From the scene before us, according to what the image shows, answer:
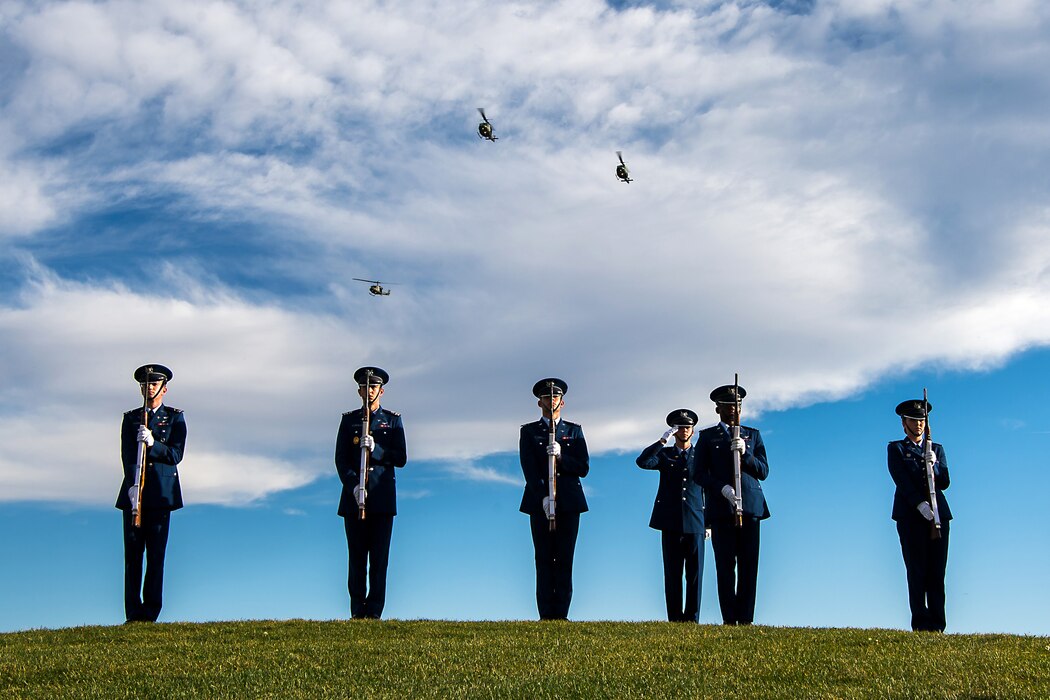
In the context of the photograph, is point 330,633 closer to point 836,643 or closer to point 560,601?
point 560,601

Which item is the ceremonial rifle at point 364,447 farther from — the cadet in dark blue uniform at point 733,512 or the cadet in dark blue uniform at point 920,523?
the cadet in dark blue uniform at point 920,523

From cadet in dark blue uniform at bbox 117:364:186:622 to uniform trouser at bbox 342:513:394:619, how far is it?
2.32m

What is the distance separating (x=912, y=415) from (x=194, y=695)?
995 centimetres

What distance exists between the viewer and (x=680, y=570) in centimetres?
1583

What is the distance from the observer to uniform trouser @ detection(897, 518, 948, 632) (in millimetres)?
15328

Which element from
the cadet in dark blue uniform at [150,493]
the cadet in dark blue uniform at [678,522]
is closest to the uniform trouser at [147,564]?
the cadet in dark blue uniform at [150,493]

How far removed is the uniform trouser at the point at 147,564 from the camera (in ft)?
50.1

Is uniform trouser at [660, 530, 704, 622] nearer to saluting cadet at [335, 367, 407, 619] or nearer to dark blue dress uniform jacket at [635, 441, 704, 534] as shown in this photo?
dark blue dress uniform jacket at [635, 441, 704, 534]

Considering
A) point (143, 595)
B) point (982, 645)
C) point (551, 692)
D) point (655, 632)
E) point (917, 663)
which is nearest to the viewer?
point (551, 692)

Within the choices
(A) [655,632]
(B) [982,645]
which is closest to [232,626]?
(A) [655,632]

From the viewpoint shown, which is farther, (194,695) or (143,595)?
(143,595)

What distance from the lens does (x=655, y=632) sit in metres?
13.2

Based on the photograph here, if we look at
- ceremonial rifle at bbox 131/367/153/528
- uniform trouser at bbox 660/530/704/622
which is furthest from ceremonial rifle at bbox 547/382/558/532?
ceremonial rifle at bbox 131/367/153/528

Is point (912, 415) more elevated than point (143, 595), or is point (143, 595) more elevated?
point (912, 415)
